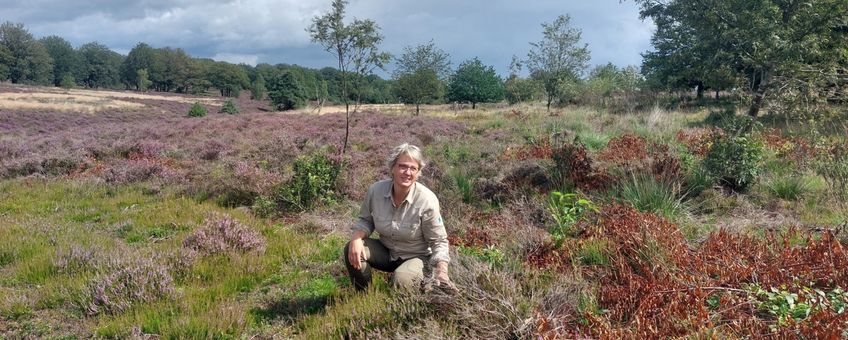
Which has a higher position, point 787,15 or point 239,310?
point 787,15

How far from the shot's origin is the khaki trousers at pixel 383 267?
3514 millimetres

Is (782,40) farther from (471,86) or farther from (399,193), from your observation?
(471,86)

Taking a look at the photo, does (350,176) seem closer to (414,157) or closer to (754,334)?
(414,157)

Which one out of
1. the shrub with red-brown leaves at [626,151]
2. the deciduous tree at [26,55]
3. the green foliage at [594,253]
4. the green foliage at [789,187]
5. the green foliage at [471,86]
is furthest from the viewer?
the deciduous tree at [26,55]

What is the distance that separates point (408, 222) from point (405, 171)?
0.43 meters

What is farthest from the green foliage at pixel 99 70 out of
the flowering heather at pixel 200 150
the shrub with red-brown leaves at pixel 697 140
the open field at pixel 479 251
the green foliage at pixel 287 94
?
the shrub with red-brown leaves at pixel 697 140

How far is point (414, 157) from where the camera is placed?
3.60 m

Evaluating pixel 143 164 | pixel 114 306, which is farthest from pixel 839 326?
pixel 143 164

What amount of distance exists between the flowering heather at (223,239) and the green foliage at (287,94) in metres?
47.3

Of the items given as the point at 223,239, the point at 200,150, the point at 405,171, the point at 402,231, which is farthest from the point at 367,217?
the point at 200,150

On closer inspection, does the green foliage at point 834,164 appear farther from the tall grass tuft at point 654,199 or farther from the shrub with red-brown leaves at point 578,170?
the shrub with red-brown leaves at point 578,170

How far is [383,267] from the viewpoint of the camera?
3.96 metres

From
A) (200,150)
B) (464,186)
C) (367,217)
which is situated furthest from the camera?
(200,150)

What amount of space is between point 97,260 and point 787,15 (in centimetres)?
1048
